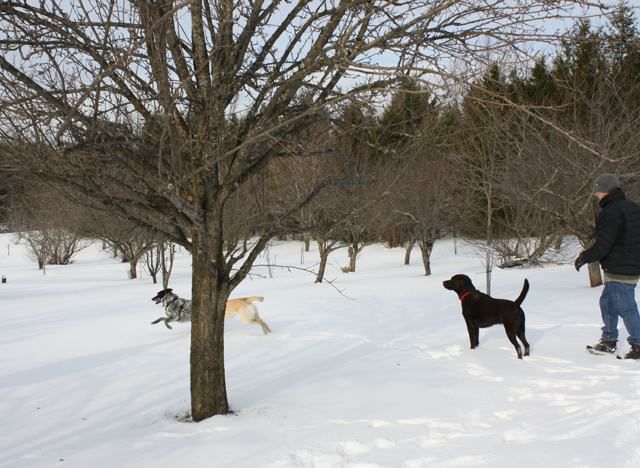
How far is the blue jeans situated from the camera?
508 centimetres

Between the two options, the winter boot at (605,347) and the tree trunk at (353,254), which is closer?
the winter boot at (605,347)

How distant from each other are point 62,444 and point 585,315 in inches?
270

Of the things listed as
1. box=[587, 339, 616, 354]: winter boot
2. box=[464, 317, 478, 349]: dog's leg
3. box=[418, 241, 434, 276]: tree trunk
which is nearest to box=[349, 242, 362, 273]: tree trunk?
box=[418, 241, 434, 276]: tree trunk

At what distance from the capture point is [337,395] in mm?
4590

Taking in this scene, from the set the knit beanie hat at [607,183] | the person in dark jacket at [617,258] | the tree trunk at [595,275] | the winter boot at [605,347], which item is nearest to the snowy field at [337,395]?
the winter boot at [605,347]

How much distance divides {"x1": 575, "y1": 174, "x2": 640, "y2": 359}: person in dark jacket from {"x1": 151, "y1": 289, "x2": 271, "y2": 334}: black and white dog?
4812 mm

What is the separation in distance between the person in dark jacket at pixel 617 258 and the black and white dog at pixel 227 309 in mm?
4812

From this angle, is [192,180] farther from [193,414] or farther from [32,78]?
[193,414]

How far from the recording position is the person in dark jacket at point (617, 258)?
16.7 feet

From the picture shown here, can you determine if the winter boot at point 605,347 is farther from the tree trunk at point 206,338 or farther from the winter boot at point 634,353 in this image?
the tree trunk at point 206,338

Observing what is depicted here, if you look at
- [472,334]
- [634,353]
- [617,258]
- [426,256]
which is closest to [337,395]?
[472,334]

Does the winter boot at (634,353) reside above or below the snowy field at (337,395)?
above

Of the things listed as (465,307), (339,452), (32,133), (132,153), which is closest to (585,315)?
(465,307)

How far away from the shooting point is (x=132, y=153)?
13.4 feet
